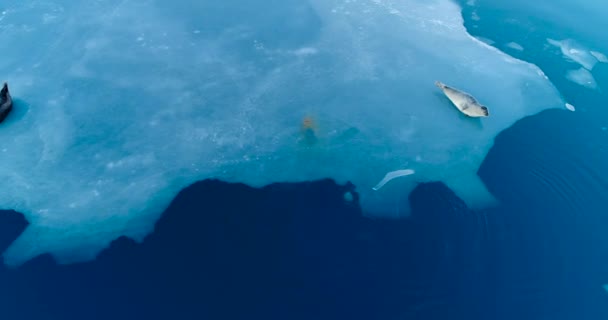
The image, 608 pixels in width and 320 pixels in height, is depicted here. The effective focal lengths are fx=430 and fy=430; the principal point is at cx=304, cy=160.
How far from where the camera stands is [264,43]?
87.4ft

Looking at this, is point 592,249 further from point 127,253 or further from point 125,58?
point 125,58

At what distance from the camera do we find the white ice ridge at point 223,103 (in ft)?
62.2

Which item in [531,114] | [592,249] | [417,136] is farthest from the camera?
[531,114]

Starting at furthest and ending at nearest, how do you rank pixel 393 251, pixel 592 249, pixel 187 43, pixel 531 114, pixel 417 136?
1. pixel 187 43
2. pixel 531 114
3. pixel 417 136
4. pixel 592 249
5. pixel 393 251

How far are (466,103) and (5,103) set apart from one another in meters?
23.8

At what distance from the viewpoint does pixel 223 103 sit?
74.7ft

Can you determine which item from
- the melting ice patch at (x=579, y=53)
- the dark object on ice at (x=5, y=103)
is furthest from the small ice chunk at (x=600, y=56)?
the dark object on ice at (x=5, y=103)

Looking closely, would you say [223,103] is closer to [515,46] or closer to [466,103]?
[466,103]

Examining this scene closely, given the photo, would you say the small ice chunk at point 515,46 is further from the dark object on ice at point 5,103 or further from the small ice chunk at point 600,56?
the dark object on ice at point 5,103

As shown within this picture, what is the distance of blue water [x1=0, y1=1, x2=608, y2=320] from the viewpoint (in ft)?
51.4

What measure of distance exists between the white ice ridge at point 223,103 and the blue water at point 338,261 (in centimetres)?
102

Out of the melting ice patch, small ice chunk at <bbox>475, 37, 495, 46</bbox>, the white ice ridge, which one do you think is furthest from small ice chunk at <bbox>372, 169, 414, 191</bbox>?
the melting ice patch

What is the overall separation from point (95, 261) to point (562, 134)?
24012mm

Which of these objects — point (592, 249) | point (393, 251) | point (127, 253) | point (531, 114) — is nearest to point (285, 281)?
point (393, 251)
